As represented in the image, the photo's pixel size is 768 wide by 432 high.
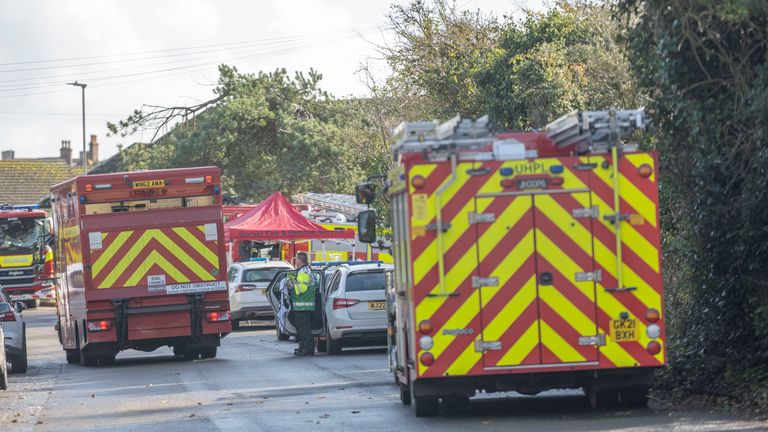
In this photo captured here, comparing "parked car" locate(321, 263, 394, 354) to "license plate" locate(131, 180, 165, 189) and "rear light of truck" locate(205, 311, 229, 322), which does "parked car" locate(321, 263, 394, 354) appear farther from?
"license plate" locate(131, 180, 165, 189)

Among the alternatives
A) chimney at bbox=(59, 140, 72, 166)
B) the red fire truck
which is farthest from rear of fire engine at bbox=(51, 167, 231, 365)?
chimney at bbox=(59, 140, 72, 166)

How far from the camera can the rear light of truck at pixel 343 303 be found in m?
21.8

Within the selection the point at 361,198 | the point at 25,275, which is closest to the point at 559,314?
the point at 361,198

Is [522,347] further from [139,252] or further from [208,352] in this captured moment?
[208,352]

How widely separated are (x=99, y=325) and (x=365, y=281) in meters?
4.38

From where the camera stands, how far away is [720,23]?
13.2 metres

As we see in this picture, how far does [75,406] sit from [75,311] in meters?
6.60

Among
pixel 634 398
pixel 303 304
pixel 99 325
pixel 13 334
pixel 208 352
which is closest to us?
pixel 634 398

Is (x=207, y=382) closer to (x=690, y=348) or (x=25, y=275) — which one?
(x=690, y=348)

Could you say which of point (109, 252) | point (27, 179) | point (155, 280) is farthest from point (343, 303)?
point (27, 179)

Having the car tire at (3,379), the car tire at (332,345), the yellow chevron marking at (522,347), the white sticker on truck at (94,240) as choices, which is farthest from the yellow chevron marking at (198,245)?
the yellow chevron marking at (522,347)

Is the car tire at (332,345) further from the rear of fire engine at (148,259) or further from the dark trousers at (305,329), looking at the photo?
the rear of fire engine at (148,259)

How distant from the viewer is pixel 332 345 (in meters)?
22.4

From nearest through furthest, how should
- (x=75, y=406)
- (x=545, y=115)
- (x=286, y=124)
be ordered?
(x=75, y=406)
(x=545, y=115)
(x=286, y=124)
